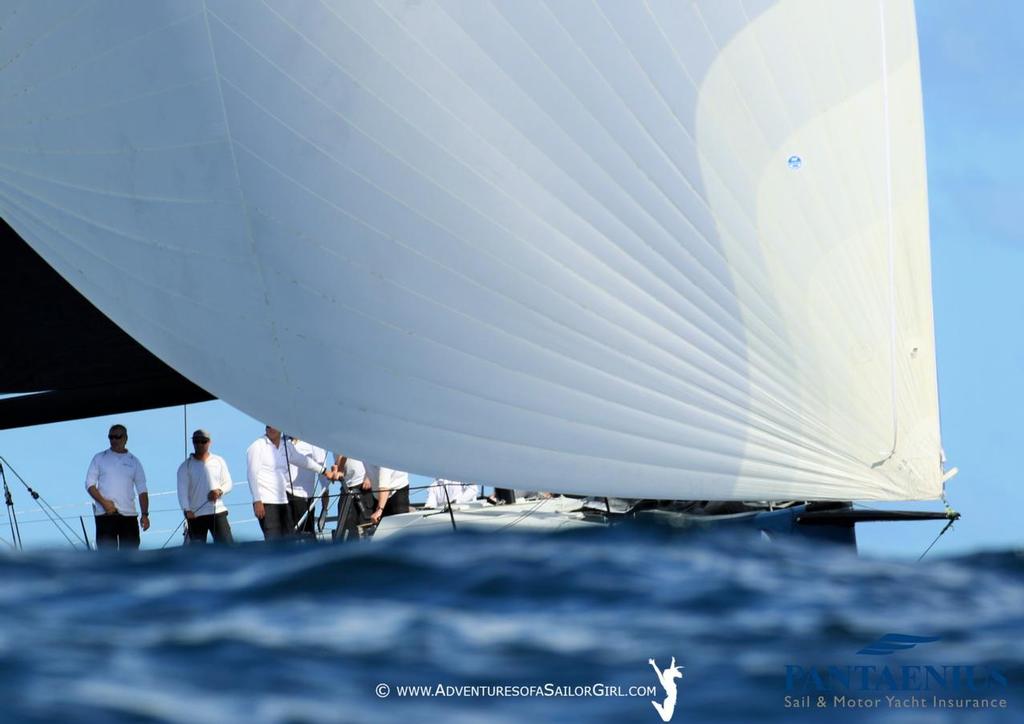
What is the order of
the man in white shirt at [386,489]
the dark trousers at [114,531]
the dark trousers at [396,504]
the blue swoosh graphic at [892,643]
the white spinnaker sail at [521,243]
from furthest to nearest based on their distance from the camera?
the dark trousers at [396,504] → the man in white shirt at [386,489] → the dark trousers at [114,531] → the white spinnaker sail at [521,243] → the blue swoosh graphic at [892,643]

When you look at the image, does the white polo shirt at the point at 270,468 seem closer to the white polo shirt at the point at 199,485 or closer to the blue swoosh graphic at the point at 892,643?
the white polo shirt at the point at 199,485

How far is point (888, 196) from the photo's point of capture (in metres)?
7.60

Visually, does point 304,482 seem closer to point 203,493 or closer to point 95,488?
point 203,493

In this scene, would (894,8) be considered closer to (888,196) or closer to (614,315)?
(888,196)

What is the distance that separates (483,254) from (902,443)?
2.42 m

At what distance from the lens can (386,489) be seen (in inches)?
378

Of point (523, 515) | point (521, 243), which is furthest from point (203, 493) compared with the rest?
point (521, 243)

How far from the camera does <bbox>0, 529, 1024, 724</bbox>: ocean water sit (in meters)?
3.48

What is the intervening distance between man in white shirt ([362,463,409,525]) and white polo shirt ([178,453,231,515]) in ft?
3.46

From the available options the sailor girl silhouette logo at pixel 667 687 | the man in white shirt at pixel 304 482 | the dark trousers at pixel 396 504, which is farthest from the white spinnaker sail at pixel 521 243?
the dark trousers at pixel 396 504

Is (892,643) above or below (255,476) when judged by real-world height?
below

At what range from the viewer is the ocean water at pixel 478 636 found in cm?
348

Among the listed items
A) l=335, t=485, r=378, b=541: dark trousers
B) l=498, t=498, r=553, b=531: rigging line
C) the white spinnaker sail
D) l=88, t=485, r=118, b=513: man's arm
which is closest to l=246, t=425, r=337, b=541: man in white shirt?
l=335, t=485, r=378, b=541: dark trousers

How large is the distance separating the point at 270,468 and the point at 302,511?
2.22 ft
